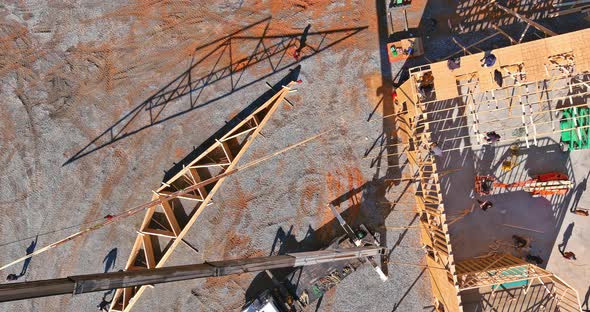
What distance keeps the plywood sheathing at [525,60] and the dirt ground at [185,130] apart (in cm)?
316

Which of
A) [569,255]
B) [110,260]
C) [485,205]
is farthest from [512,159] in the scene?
[110,260]

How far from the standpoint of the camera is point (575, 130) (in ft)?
55.0

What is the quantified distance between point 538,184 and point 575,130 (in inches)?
105

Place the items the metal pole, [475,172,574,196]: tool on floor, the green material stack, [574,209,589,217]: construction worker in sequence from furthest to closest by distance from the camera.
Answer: [574,209,589,217]: construction worker, [475,172,574,196]: tool on floor, the green material stack, the metal pole

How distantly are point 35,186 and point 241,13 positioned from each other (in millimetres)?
12266

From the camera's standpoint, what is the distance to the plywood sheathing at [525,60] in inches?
571

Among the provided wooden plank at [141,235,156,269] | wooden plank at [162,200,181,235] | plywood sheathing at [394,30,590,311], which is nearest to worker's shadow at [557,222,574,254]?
plywood sheathing at [394,30,590,311]

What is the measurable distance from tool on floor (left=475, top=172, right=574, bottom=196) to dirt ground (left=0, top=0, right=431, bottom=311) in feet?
11.2

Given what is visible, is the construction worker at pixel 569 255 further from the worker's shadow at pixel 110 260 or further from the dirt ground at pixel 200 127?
the worker's shadow at pixel 110 260

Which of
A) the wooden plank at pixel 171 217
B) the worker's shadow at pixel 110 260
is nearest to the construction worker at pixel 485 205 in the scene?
the wooden plank at pixel 171 217

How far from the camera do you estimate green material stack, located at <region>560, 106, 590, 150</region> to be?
16672 mm

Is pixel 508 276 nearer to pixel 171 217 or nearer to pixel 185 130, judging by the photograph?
pixel 171 217

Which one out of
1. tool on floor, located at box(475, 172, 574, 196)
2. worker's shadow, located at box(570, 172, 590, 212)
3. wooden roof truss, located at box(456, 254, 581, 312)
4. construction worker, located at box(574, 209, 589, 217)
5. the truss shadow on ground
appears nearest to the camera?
wooden roof truss, located at box(456, 254, 581, 312)

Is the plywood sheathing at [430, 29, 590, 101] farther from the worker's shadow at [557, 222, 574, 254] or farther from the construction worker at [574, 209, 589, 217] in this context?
the worker's shadow at [557, 222, 574, 254]
